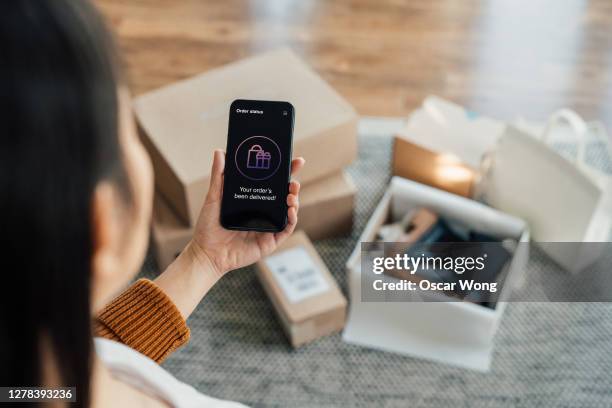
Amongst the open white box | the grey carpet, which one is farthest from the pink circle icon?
the grey carpet

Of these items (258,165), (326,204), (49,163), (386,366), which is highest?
(49,163)

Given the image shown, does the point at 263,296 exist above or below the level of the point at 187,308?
below

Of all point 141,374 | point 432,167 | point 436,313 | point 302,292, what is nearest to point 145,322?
point 141,374

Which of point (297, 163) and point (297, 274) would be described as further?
point (297, 274)

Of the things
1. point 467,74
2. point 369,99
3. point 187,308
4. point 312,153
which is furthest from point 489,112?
point 187,308

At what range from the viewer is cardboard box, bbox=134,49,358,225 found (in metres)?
1.40

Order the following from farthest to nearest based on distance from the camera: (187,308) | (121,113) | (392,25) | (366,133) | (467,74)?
(392,25), (467,74), (366,133), (187,308), (121,113)

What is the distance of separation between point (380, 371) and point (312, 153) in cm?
50

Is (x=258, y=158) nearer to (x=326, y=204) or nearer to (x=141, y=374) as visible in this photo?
(x=141, y=374)

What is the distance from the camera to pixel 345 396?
4.63 ft

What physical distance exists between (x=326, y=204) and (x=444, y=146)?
0.32 meters

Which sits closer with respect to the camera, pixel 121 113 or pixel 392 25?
pixel 121 113

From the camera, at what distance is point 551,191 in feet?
4.87

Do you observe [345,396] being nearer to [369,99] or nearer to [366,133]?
[366,133]
